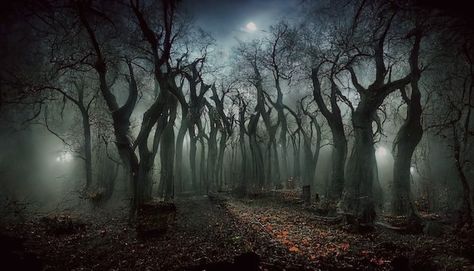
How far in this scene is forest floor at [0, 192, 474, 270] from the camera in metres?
7.72

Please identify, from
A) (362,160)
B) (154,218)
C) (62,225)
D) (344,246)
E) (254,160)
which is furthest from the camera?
(254,160)

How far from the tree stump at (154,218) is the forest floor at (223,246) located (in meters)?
0.25

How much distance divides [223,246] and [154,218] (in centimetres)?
329

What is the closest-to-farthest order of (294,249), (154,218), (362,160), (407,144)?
(294,249) → (154,218) → (362,160) → (407,144)

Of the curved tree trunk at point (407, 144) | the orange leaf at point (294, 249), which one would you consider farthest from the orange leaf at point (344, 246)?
the curved tree trunk at point (407, 144)

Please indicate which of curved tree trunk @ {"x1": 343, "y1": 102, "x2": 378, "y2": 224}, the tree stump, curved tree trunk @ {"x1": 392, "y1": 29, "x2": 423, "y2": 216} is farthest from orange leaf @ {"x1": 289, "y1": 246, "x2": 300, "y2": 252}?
curved tree trunk @ {"x1": 392, "y1": 29, "x2": 423, "y2": 216}

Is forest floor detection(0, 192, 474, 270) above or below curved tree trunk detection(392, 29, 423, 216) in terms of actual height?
below

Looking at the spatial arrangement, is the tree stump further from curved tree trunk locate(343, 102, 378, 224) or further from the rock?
curved tree trunk locate(343, 102, 378, 224)

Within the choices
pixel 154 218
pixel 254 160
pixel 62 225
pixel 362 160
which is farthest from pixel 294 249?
pixel 254 160

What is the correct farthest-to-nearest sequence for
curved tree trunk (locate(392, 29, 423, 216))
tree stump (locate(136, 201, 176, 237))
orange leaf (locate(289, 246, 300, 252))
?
curved tree trunk (locate(392, 29, 423, 216)), tree stump (locate(136, 201, 176, 237)), orange leaf (locate(289, 246, 300, 252))

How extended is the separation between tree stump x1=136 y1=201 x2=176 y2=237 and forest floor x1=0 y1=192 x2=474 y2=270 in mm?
252

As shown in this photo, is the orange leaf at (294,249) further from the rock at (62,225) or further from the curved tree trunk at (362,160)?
the rock at (62,225)

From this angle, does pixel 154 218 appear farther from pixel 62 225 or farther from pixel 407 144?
pixel 407 144

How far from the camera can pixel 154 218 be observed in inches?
428
